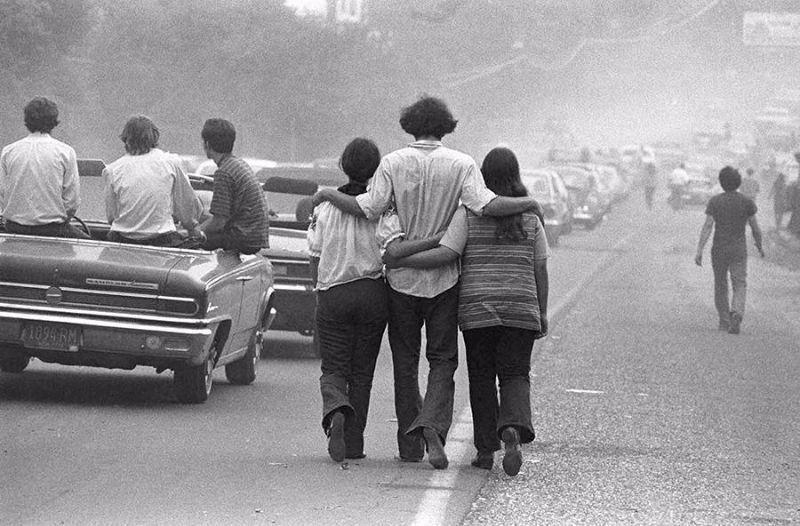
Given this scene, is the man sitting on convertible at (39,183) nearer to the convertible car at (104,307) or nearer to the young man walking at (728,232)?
the convertible car at (104,307)

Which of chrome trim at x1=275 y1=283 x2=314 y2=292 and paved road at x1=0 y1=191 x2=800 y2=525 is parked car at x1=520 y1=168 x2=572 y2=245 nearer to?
paved road at x1=0 y1=191 x2=800 y2=525

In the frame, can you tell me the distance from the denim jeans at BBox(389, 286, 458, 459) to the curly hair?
0.79 metres

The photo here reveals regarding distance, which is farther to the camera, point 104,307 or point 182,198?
point 182,198

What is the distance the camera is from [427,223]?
9.09 m

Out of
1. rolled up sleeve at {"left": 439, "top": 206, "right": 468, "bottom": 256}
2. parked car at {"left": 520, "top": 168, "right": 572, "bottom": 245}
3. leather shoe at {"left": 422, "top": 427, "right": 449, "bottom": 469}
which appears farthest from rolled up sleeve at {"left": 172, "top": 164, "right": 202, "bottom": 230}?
parked car at {"left": 520, "top": 168, "right": 572, "bottom": 245}

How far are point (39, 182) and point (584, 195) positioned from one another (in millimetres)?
39240

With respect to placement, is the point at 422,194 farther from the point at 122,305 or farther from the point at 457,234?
the point at 122,305

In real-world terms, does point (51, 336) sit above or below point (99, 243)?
below

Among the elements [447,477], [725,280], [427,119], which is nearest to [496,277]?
[427,119]

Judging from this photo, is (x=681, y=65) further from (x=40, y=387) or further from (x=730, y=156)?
(x=40, y=387)

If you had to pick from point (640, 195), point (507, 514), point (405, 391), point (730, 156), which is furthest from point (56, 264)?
point (730, 156)

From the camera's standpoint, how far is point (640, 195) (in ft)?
256

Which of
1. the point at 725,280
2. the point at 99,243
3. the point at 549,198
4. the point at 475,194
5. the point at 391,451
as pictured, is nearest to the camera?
the point at 475,194

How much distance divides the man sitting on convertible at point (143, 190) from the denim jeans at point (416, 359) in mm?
2665
